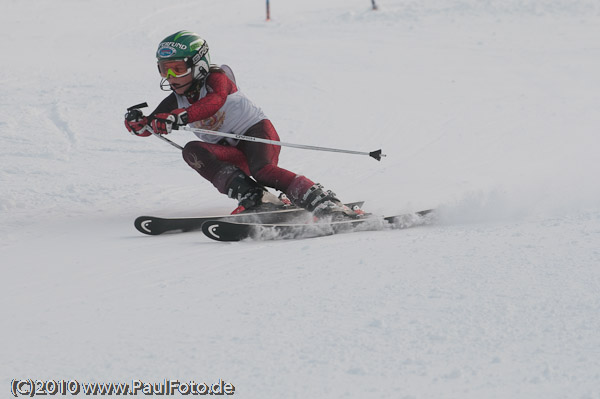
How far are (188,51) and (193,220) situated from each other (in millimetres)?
1150

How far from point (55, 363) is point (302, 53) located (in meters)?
10.4

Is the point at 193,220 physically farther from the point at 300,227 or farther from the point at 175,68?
the point at 175,68

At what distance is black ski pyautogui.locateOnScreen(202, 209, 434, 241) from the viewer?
469cm

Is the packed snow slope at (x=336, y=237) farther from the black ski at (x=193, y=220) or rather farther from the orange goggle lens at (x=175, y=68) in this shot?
the orange goggle lens at (x=175, y=68)

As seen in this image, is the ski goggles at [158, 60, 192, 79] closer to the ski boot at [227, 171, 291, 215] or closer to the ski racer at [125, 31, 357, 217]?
the ski racer at [125, 31, 357, 217]

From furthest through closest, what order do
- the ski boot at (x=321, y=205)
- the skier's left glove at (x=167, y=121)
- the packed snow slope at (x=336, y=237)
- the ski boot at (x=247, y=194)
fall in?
the ski boot at (x=247, y=194) → the ski boot at (x=321, y=205) → the skier's left glove at (x=167, y=121) → the packed snow slope at (x=336, y=237)

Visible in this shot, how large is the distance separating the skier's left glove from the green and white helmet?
40 cm

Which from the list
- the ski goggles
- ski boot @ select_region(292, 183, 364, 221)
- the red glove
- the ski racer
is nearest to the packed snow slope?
ski boot @ select_region(292, 183, 364, 221)

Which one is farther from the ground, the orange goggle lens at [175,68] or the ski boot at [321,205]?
the orange goggle lens at [175,68]

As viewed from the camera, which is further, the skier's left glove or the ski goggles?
the ski goggles

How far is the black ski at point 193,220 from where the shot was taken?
5.04 meters

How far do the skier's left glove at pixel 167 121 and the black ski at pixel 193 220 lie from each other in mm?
606

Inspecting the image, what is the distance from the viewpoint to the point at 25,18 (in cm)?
1602

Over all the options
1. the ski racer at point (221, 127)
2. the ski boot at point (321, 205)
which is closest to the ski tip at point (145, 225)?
the ski racer at point (221, 127)
